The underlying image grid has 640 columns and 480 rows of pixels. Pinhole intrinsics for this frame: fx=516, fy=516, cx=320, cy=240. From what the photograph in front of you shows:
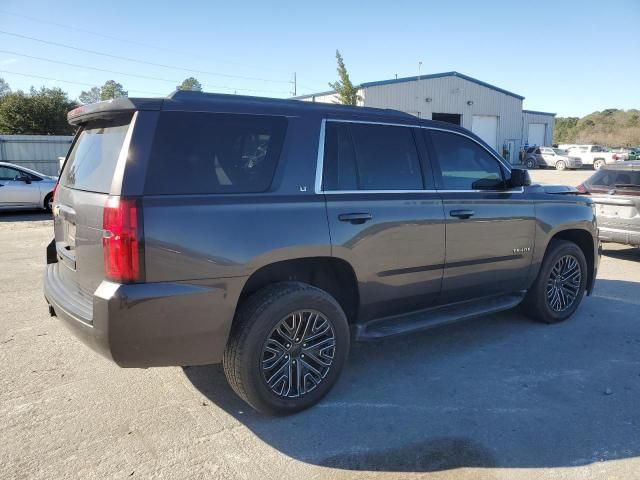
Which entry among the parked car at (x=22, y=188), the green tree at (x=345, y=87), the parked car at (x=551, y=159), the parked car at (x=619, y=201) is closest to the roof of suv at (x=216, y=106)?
the parked car at (x=619, y=201)

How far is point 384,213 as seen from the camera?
3836 millimetres

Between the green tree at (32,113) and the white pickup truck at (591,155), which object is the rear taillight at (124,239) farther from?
the white pickup truck at (591,155)

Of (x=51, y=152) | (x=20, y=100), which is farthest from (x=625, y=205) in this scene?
(x=20, y=100)

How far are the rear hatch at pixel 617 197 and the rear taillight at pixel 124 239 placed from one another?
783 cm

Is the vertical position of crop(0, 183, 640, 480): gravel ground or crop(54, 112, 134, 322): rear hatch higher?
crop(54, 112, 134, 322): rear hatch

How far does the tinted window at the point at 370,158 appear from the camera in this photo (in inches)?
148

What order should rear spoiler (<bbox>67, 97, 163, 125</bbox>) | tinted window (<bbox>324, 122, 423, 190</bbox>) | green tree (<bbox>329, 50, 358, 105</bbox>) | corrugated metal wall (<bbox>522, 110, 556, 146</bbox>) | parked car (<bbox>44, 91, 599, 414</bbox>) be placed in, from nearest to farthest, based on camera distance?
parked car (<bbox>44, 91, 599, 414</bbox>) → rear spoiler (<bbox>67, 97, 163, 125</bbox>) → tinted window (<bbox>324, 122, 423, 190</bbox>) → green tree (<bbox>329, 50, 358, 105</bbox>) → corrugated metal wall (<bbox>522, 110, 556, 146</bbox>)

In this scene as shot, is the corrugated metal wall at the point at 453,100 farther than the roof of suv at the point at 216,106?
Yes

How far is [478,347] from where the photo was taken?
15.7 feet

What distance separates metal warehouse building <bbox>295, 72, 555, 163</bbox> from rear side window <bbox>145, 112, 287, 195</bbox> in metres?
32.8

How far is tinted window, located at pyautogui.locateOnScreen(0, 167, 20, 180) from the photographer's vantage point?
44.4 feet

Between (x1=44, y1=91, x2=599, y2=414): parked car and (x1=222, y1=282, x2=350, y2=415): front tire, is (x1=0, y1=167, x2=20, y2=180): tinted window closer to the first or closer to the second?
(x1=44, y1=91, x2=599, y2=414): parked car

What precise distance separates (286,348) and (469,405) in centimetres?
137

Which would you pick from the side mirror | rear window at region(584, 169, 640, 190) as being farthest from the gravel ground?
rear window at region(584, 169, 640, 190)
